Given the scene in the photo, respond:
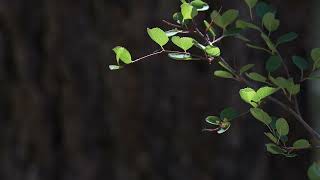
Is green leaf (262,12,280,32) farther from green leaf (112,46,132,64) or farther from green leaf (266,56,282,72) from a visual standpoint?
green leaf (112,46,132,64)

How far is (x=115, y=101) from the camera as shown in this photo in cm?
179

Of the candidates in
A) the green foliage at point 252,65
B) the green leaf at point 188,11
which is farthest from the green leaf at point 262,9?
the green leaf at point 188,11

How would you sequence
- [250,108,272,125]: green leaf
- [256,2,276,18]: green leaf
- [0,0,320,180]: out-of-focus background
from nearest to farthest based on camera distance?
[250,108,272,125]: green leaf
[256,2,276,18]: green leaf
[0,0,320,180]: out-of-focus background

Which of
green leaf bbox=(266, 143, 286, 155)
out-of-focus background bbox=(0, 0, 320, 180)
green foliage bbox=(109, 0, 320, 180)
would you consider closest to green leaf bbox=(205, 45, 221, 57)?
green foliage bbox=(109, 0, 320, 180)

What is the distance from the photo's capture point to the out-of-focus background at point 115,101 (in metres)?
1.72

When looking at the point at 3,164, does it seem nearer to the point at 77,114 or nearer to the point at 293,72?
the point at 77,114

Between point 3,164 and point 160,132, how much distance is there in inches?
17.9

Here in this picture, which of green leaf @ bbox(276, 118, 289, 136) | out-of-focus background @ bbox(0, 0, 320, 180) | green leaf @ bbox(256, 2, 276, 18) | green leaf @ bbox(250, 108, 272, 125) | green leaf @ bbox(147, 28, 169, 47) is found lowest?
out-of-focus background @ bbox(0, 0, 320, 180)

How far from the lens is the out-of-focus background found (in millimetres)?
1718

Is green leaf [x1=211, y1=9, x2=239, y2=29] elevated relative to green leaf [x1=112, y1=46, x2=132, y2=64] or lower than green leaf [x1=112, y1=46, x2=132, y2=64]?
elevated

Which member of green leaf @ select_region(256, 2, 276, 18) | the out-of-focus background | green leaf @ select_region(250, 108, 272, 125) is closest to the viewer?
green leaf @ select_region(250, 108, 272, 125)

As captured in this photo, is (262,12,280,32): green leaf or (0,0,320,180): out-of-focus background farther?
(0,0,320,180): out-of-focus background

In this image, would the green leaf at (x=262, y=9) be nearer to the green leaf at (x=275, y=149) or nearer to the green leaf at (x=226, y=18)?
the green leaf at (x=226, y=18)

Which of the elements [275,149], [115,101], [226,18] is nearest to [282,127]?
[275,149]
